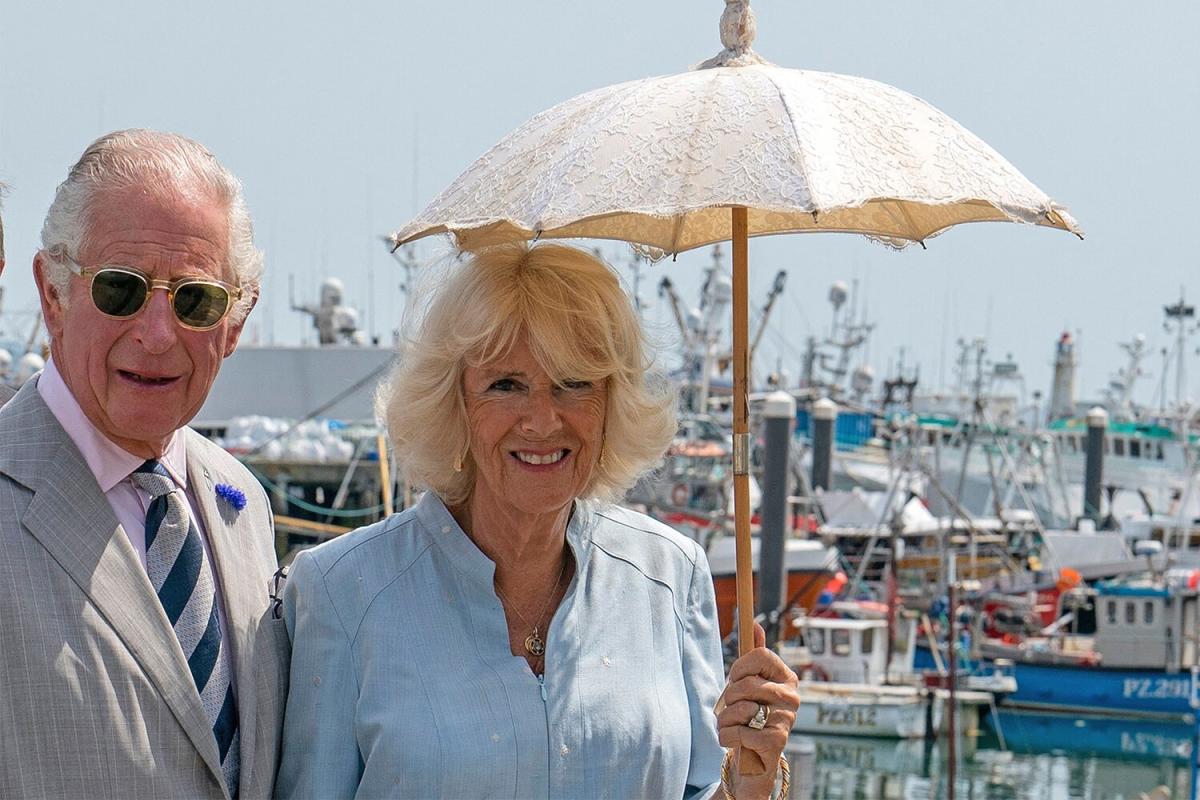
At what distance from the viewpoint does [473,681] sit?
133 inches

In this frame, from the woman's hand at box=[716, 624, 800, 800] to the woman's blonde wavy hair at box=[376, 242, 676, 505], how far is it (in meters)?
0.56

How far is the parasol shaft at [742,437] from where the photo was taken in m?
3.61

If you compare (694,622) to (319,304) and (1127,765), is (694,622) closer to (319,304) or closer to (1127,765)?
(1127,765)

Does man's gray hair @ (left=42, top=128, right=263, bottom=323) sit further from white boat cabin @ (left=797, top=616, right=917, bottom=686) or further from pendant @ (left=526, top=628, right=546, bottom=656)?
white boat cabin @ (left=797, top=616, right=917, bottom=686)

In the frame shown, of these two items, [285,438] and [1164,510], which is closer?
[285,438]

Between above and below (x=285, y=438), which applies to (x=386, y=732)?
above

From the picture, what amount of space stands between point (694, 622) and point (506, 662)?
548 mm

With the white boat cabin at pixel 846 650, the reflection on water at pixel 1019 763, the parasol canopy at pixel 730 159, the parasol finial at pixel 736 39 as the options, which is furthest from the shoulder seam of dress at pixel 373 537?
the white boat cabin at pixel 846 650

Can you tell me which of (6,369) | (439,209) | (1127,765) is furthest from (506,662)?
(6,369)

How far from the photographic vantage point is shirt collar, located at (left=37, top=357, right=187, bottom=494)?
294cm

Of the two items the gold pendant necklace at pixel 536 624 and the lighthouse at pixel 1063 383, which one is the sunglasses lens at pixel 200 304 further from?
the lighthouse at pixel 1063 383

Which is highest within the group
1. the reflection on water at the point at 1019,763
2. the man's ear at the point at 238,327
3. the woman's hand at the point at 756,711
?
the man's ear at the point at 238,327

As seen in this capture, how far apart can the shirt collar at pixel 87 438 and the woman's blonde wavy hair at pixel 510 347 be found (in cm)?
75

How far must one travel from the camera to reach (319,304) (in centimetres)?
3712
